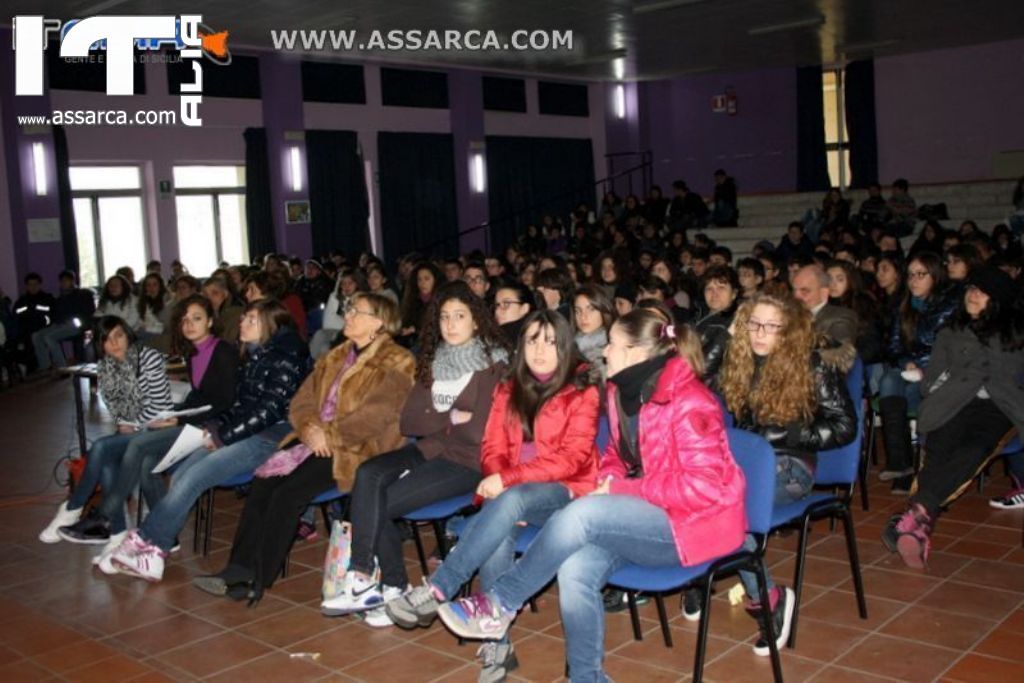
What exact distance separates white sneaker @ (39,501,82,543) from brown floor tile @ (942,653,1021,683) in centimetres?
416

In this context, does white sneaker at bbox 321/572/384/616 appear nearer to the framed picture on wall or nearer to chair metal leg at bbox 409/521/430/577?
chair metal leg at bbox 409/521/430/577

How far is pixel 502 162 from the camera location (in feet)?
60.3

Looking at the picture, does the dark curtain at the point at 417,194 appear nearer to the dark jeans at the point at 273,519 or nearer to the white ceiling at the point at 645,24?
the white ceiling at the point at 645,24

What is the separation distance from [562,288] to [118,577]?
300cm

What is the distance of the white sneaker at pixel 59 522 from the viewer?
17.8ft

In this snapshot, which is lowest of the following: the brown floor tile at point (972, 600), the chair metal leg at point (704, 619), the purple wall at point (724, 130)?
the brown floor tile at point (972, 600)

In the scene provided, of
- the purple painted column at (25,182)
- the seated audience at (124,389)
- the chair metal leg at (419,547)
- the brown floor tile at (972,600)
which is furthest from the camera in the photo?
the purple painted column at (25,182)

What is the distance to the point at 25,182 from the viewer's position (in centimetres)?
1269

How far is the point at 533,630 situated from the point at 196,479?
1697 mm

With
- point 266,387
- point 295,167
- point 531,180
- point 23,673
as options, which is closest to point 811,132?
point 531,180

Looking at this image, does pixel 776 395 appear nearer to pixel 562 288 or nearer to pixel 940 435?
pixel 940 435

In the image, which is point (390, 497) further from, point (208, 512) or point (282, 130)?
point (282, 130)

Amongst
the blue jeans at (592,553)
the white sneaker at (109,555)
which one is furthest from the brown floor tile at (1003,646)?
the white sneaker at (109,555)

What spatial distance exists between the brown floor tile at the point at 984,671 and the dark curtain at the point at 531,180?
1514cm
